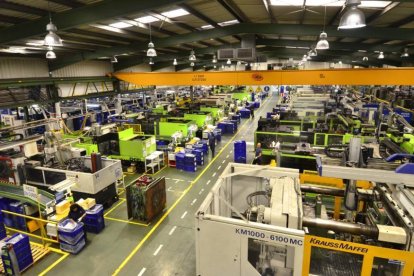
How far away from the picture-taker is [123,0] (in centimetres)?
620

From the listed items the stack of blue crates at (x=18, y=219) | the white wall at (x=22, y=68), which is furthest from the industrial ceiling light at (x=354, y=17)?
the white wall at (x=22, y=68)

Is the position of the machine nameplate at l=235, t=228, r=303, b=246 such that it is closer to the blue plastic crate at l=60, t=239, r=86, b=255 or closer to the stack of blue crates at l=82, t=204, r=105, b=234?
the blue plastic crate at l=60, t=239, r=86, b=255

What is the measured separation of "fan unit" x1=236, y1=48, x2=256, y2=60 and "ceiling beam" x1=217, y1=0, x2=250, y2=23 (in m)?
1.12

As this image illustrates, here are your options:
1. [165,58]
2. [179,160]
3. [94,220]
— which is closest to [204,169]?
[179,160]

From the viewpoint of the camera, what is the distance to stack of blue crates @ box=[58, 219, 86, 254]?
23.2 feet

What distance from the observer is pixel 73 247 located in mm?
7141

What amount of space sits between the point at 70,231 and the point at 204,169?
24.8 feet

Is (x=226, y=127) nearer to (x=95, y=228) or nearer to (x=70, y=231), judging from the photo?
(x=95, y=228)

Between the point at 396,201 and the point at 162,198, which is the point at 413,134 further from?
the point at 162,198

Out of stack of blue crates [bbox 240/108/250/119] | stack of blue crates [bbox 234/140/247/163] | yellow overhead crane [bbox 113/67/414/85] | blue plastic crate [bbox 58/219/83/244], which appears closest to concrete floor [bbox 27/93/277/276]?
blue plastic crate [bbox 58/219/83/244]

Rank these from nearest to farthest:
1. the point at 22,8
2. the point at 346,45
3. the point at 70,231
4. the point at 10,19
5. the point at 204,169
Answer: the point at 22,8 → the point at 70,231 → the point at 10,19 → the point at 204,169 → the point at 346,45

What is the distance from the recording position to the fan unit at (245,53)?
10.8 m

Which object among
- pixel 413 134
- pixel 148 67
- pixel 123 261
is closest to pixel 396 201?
pixel 123 261

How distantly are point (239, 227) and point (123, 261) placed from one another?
4543mm
